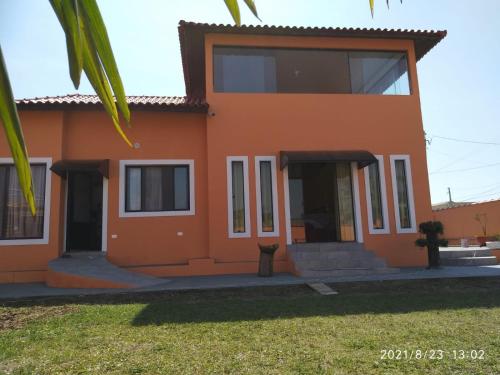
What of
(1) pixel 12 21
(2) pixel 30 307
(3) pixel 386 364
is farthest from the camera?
(2) pixel 30 307

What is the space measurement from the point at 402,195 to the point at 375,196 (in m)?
0.82

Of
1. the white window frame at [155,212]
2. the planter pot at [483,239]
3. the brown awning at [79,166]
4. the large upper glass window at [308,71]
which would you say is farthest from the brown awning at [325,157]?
the planter pot at [483,239]

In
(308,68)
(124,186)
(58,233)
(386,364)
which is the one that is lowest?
(386,364)

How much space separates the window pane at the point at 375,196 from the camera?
1156 cm

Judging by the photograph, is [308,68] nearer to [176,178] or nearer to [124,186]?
[176,178]

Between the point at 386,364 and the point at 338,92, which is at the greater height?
the point at 338,92

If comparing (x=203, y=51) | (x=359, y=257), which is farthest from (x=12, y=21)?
(x=203, y=51)

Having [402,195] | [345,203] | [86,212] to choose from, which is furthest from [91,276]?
[402,195]

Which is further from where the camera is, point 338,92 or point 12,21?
point 338,92

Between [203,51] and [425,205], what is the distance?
8.22m

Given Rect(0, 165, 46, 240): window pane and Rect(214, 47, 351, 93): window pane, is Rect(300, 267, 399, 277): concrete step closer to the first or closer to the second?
Rect(214, 47, 351, 93): window pane

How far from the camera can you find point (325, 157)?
1099cm

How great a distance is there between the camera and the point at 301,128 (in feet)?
38.2

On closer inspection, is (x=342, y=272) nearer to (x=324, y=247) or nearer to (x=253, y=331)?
(x=324, y=247)
